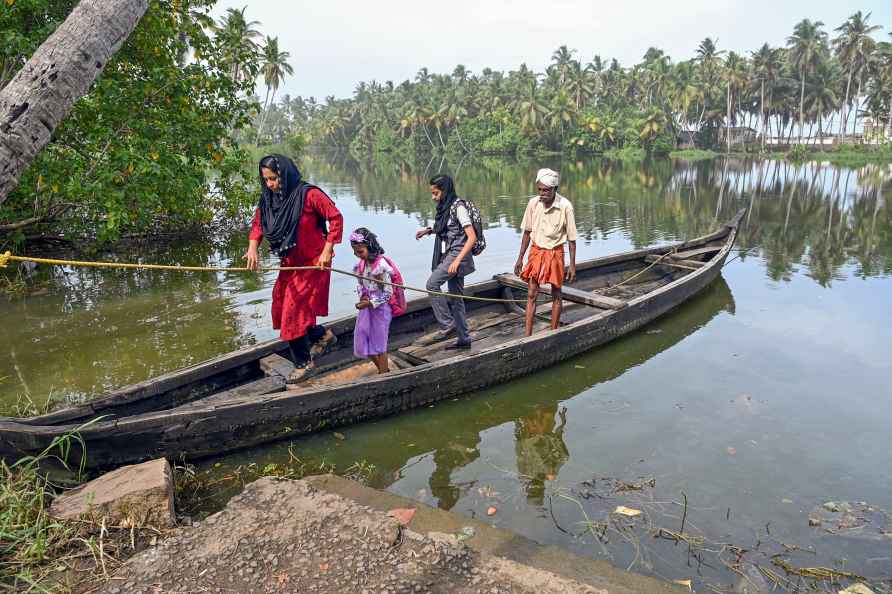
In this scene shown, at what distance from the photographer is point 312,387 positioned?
449 centimetres

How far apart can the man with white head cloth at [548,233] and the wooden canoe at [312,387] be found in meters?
0.58

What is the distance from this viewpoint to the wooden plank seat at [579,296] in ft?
21.5

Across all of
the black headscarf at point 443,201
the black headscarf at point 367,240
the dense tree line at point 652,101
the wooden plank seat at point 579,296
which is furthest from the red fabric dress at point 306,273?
the dense tree line at point 652,101

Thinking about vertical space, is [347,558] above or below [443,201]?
below

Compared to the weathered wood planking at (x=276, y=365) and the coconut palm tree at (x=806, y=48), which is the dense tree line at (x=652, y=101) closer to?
the coconut palm tree at (x=806, y=48)

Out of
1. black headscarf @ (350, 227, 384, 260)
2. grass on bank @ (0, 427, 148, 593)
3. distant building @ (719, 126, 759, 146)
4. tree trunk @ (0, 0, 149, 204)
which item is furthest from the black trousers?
distant building @ (719, 126, 759, 146)

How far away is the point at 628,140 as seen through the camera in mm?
52406

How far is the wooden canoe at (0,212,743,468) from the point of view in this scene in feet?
12.2

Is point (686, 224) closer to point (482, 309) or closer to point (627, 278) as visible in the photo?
point (627, 278)

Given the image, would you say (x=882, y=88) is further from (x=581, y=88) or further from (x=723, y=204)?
(x=723, y=204)

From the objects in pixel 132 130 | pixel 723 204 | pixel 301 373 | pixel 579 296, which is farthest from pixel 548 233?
pixel 723 204

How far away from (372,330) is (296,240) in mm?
995

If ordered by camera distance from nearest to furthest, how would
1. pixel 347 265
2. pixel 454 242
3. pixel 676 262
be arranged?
pixel 454 242, pixel 676 262, pixel 347 265

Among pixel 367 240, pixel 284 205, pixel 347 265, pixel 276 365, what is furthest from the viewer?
pixel 347 265
